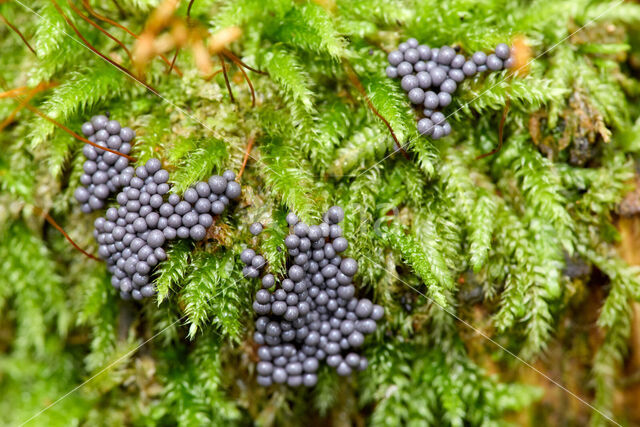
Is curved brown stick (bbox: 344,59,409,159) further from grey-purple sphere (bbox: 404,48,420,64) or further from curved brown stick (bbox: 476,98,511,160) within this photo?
curved brown stick (bbox: 476,98,511,160)

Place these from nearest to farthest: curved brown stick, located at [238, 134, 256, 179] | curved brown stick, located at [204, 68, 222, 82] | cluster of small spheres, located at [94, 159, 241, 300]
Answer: cluster of small spheres, located at [94, 159, 241, 300] → curved brown stick, located at [238, 134, 256, 179] → curved brown stick, located at [204, 68, 222, 82]

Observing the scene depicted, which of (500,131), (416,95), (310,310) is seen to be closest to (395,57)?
(416,95)

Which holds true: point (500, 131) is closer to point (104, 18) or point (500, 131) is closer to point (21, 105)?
point (104, 18)

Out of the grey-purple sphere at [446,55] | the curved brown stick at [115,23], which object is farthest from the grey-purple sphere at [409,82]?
the curved brown stick at [115,23]

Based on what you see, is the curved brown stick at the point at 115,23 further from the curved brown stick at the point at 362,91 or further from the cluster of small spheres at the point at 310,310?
the cluster of small spheres at the point at 310,310

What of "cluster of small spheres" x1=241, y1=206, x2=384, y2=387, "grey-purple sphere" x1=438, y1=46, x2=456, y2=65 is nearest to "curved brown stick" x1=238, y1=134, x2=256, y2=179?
"cluster of small spheres" x1=241, y1=206, x2=384, y2=387

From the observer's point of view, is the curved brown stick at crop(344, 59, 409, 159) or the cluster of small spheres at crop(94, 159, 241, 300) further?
the curved brown stick at crop(344, 59, 409, 159)
